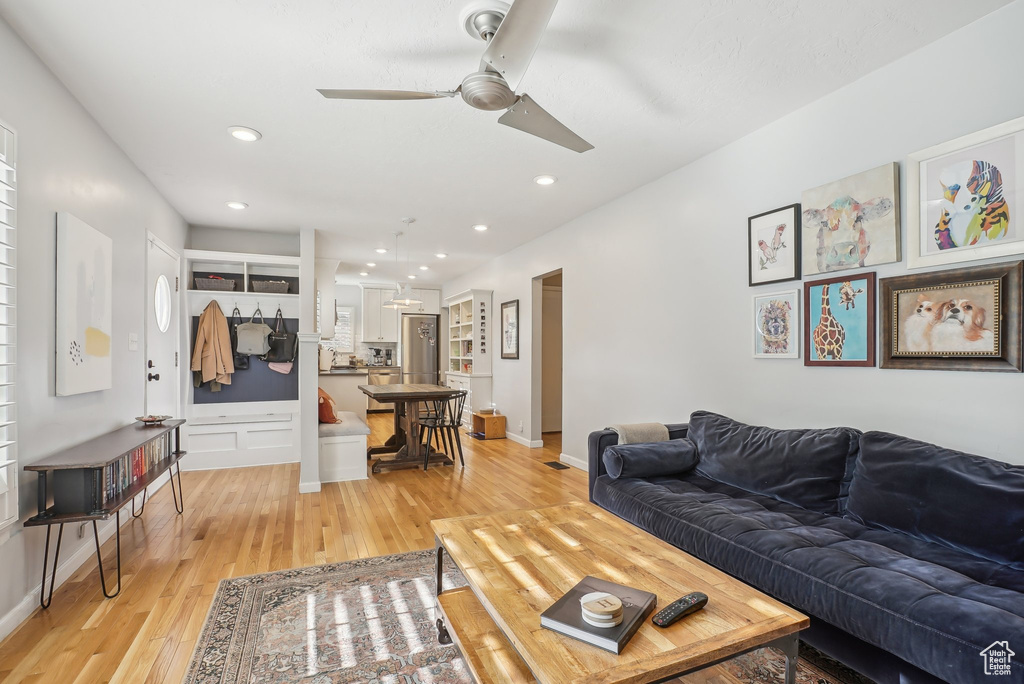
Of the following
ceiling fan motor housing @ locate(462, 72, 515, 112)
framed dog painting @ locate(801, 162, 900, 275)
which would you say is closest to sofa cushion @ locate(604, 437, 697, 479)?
framed dog painting @ locate(801, 162, 900, 275)

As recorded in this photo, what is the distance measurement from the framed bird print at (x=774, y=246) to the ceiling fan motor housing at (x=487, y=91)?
1861 mm

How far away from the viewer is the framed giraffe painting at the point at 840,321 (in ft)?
8.02

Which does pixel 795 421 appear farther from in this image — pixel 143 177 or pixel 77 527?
pixel 143 177

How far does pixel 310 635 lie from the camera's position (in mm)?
2055

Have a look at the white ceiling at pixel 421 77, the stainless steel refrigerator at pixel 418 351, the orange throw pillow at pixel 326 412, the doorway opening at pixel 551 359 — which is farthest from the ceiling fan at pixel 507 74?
the stainless steel refrigerator at pixel 418 351

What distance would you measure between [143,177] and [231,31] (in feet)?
7.68

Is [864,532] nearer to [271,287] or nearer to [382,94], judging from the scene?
[382,94]

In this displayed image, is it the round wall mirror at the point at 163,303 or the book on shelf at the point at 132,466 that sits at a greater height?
the round wall mirror at the point at 163,303

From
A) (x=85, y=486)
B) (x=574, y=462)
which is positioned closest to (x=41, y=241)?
(x=85, y=486)

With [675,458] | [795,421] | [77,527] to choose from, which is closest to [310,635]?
[77,527]

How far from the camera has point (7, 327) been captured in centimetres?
196

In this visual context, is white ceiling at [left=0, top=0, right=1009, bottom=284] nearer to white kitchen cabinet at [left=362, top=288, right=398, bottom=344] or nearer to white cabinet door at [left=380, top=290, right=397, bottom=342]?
white kitchen cabinet at [left=362, top=288, right=398, bottom=344]

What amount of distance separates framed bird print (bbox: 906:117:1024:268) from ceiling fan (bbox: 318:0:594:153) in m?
1.57

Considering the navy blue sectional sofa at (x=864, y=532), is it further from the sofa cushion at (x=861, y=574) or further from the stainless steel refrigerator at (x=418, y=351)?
the stainless steel refrigerator at (x=418, y=351)
